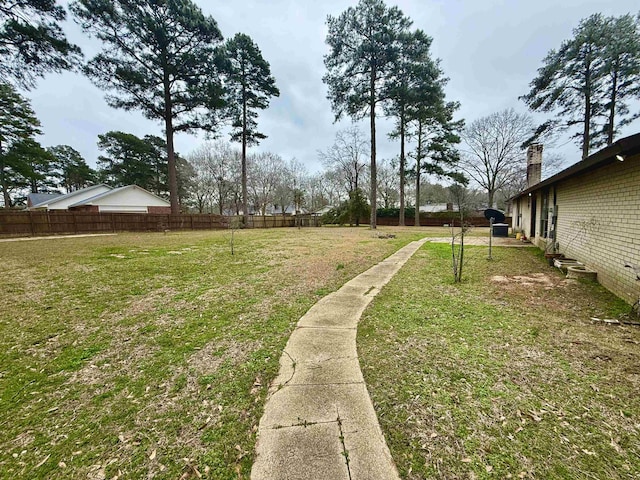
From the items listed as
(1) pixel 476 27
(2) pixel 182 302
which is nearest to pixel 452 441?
(2) pixel 182 302

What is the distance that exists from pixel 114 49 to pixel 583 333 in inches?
908

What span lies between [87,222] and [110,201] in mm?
5041

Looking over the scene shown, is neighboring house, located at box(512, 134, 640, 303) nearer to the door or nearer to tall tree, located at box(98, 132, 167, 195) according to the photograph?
the door

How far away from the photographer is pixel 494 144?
24.9 meters

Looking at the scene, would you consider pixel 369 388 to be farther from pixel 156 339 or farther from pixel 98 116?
pixel 98 116

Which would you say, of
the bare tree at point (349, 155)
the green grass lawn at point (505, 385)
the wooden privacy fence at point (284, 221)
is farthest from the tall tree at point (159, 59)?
the green grass lawn at point (505, 385)

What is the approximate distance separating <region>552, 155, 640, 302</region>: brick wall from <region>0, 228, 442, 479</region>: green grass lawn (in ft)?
15.0

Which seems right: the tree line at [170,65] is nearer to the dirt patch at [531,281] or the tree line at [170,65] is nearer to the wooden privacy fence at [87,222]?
the wooden privacy fence at [87,222]

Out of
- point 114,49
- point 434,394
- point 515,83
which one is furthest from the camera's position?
point 515,83

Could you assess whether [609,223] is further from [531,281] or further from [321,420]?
[321,420]

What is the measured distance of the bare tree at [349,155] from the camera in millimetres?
28130

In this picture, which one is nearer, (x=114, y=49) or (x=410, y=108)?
(x=114, y=49)

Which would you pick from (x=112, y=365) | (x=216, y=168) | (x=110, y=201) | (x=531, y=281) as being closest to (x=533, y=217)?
(x=531, y=281)

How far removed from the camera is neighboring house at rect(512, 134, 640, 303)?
12.6 ft
